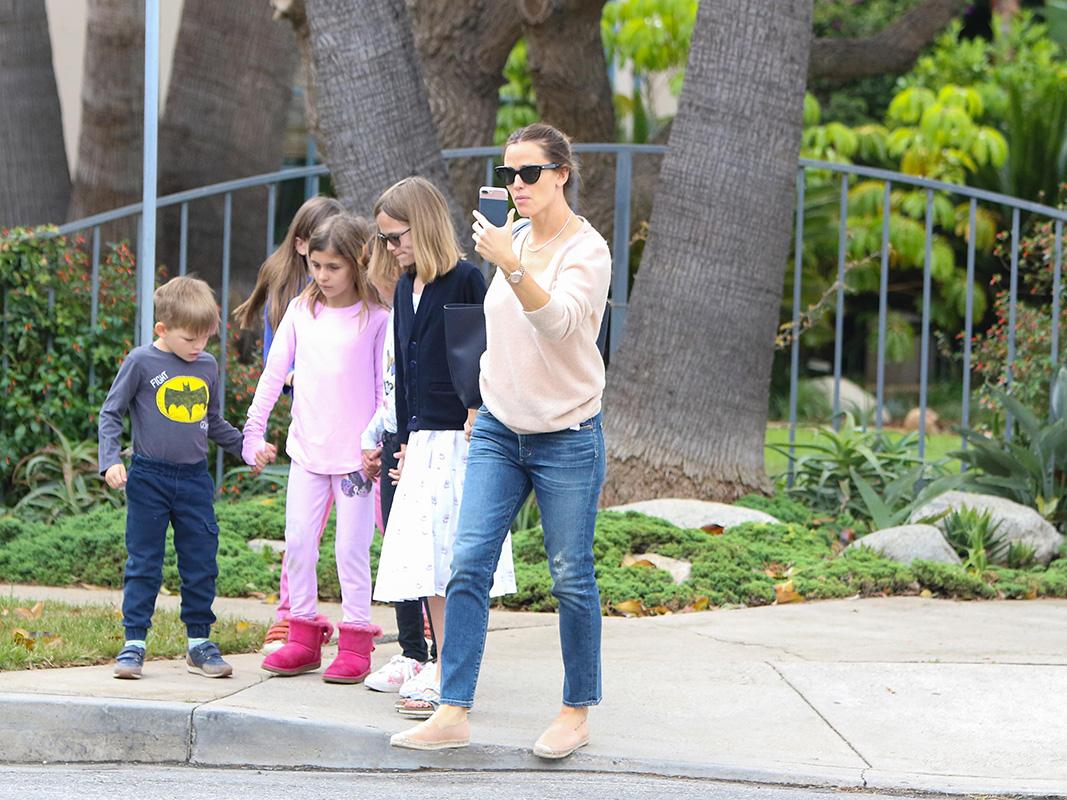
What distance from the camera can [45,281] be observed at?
9062 mm

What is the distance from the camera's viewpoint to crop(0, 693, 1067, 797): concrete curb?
15.1ft

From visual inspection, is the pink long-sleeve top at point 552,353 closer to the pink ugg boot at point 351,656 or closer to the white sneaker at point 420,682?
the white sneaker at point 420,682

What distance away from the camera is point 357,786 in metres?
4.49

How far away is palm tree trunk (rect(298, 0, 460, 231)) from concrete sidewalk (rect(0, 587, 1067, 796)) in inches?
114

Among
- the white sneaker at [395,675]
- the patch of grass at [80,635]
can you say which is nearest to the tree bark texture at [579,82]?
the patch of grass at [80,635]

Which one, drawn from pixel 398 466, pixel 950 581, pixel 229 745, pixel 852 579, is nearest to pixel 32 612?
pixel 229 745

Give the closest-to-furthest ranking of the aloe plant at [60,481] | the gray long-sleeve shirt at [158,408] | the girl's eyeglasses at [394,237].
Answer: the girl's eyeglasses at [394,237] < the gray long-sleeve shirt at [158,408] < the aloe plant at [60,481]

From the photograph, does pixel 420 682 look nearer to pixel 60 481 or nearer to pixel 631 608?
pixel 631 608

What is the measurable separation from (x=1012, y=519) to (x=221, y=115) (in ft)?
20.2

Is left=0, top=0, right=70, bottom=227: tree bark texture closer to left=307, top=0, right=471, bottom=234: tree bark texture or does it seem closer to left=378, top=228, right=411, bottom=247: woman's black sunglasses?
left=307, top=0, right=471, bottom=234: tree bark texture

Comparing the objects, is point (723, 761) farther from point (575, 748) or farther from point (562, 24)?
point (562, 24)

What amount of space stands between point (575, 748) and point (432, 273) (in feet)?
4.96

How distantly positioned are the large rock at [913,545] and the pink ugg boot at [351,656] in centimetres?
316

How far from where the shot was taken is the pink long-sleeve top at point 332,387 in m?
5.38
